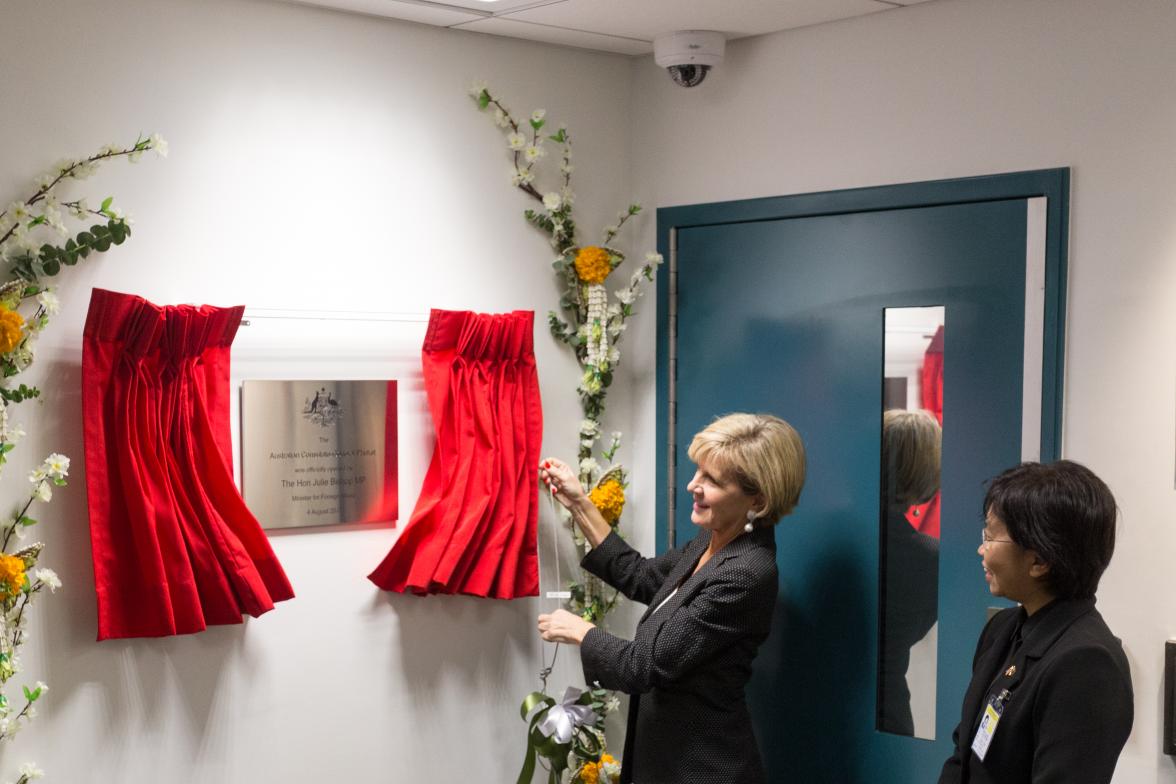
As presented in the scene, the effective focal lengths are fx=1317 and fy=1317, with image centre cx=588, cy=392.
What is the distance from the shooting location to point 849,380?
118 inches

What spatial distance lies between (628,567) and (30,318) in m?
1.39

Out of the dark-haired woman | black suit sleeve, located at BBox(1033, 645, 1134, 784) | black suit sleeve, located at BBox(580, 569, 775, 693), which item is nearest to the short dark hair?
the dark-haired woman

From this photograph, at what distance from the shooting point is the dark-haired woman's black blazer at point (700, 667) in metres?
2.61

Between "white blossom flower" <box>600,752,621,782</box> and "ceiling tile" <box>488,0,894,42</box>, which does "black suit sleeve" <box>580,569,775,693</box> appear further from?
"ceiling tile" <box>488,0,894,42</box>

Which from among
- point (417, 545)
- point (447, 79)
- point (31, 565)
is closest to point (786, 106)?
point (447, 79)

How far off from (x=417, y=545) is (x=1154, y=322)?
163 centimetres

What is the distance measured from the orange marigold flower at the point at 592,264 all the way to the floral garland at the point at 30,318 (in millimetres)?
1122

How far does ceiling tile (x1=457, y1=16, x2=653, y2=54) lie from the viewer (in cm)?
305

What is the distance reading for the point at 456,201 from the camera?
3.14m

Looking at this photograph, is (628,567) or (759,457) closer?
(759,457)

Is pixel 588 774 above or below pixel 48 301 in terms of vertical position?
below

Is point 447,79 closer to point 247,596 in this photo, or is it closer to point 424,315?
point 424,315

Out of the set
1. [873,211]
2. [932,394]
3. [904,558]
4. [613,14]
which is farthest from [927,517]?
[613,14]

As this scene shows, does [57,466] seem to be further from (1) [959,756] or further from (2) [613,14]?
(1) [959,756]
